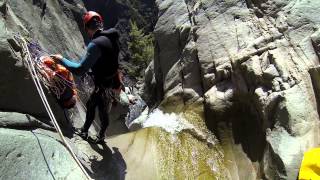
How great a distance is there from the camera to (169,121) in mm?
12852

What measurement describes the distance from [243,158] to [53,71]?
4794 mm

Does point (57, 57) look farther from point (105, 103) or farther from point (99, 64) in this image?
point (105, 103)

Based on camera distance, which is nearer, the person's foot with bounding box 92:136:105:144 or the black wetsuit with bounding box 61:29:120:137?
the black wetsuit with bounding box 61:29:120:137

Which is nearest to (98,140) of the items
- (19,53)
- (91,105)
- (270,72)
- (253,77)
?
(91,105)

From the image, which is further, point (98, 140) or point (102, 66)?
point (98, 140)

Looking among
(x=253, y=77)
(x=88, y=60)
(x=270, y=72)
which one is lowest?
(x=253, y=77)

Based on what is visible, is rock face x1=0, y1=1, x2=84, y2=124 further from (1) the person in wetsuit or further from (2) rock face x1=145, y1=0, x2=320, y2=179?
(2) rock face x1=145, y1=0, x2=320, y2=179

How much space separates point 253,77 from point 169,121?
9.13 feet

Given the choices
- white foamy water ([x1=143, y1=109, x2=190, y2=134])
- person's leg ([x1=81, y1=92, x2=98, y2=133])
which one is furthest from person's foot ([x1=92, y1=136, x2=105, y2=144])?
white foamy water ([x1=143, y1=109, x2=190, y2=134])

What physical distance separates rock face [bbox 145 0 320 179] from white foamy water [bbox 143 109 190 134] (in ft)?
1.70

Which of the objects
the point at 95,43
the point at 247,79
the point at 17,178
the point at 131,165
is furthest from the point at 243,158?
the point at 17,178

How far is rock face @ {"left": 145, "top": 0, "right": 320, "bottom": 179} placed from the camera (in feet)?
31.8

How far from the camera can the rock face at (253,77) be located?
382 inches

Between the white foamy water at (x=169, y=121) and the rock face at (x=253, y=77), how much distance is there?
0.52 m
